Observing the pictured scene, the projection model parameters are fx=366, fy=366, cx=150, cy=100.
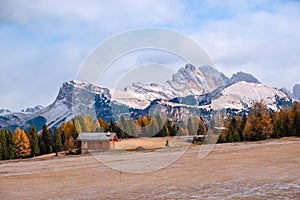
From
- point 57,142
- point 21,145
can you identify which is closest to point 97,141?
point 57,142

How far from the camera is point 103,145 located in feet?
197

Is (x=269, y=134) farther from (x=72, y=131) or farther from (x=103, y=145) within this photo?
(x=72, y=131)

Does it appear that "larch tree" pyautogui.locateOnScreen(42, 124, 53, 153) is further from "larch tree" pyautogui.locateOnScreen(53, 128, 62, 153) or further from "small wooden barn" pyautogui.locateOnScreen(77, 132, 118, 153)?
"small wooden barn" pyautogui.locateOnScreen(77, 132, 118, 153)

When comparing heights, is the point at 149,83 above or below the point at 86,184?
above

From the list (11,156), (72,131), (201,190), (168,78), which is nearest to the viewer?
(201,190)

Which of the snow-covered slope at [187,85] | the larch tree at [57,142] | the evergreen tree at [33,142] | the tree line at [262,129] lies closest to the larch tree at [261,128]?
the tree line at [262,129]

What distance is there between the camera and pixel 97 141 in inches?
2464

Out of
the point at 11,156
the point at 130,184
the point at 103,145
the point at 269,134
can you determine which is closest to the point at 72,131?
the point at 11,156

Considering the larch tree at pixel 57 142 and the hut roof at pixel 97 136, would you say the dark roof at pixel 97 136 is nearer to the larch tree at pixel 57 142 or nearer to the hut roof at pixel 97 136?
the hut roof at pixel 97 136

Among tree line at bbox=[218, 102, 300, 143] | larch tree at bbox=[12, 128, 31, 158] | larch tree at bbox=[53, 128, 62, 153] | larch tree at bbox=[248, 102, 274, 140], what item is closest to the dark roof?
larch tree at bbox=[53, 128, 62, 153]

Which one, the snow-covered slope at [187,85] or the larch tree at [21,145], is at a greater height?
the snow-covered slope at [187,85]

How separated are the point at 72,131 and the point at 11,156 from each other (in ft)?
51.5

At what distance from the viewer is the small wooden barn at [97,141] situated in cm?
6081

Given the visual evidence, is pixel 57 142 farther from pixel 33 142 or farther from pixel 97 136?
pixel 97 136
